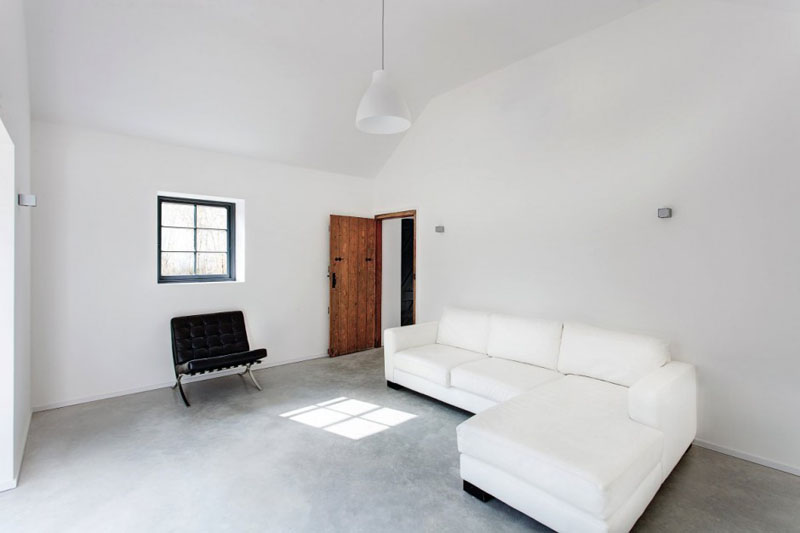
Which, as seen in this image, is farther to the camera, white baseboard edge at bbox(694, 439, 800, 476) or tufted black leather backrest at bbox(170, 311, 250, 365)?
tufted black leather backrest at bbox(170, 311, 250, 365)

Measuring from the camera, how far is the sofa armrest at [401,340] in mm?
3885

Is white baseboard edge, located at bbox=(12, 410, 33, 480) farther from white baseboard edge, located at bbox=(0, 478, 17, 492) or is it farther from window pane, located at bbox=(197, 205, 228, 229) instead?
window pane, located at bbox=(197, 205, 228, 229)

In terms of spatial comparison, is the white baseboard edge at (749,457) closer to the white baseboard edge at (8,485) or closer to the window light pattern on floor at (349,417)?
the window light pattern on floor at (349,417)

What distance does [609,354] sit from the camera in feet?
9.47

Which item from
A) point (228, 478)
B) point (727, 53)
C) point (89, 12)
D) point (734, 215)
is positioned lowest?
point (228, 478)

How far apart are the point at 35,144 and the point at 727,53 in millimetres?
5485

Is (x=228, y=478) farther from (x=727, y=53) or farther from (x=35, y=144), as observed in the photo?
(x=727, y=53)

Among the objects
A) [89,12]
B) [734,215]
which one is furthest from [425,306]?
[89,12]

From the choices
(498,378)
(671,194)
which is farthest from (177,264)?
(671,194)

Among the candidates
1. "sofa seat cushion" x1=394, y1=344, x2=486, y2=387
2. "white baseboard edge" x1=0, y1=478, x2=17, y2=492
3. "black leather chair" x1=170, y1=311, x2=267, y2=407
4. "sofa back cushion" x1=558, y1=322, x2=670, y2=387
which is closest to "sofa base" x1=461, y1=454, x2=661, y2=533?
"sofa back cushion" x1=558, y1=322, x2=670, y2=387

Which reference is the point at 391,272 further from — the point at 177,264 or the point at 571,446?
the point at 571,446

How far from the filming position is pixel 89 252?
3551 millimetres

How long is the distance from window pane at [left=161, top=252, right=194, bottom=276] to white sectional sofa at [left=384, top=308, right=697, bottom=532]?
2523 millimetres

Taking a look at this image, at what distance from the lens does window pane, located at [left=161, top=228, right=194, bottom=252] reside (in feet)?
13.6
